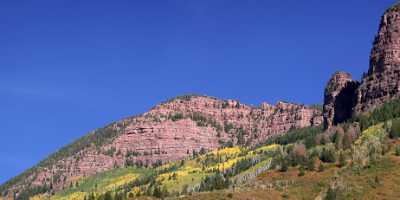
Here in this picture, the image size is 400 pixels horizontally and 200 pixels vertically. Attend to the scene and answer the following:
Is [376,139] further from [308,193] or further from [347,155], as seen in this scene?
[308,193]

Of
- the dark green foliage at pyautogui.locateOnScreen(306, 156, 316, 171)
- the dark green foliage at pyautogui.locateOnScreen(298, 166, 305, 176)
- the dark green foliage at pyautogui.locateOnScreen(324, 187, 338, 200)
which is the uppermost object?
the dark green foliage at pyautogui.locateOnScreen(306, 156, 316, 171)

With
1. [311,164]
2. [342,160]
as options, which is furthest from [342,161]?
[311,164]

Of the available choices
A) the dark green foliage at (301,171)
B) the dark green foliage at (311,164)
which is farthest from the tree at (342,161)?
the dark green foliage at (301,171)

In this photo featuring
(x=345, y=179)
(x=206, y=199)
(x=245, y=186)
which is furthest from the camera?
(x=245, y=186)

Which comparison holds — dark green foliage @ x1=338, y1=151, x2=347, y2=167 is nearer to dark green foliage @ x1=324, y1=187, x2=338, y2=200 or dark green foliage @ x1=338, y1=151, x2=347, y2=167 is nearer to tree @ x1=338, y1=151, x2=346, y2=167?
tree @ x1=338, y1=151, x2=346, y2=167

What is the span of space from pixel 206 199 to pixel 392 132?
206 feet

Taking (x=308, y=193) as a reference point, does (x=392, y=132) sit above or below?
above

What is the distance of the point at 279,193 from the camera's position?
162375mm

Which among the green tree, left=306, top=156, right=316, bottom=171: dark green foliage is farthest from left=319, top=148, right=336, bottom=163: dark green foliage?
left=306, top=156, right=316, bottom=171: dark green foliage

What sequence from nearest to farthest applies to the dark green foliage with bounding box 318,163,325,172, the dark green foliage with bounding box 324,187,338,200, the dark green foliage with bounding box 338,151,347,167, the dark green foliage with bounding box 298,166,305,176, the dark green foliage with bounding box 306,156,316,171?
the dark green foliage with bounding box 324,187,338,200, the dark green foliage with bounding box 298,166,305,176, the dark green foliage with bounding box 318,163,325,172, the dark green foliage with bounding box 338,151,347,167, the dark green foliage with bounding box 306,156,316,171

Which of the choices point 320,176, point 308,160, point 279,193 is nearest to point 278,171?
point 308,160

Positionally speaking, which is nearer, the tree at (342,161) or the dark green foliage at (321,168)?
the dark green foliage at (321,168)

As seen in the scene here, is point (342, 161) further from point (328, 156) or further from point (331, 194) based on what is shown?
point (331, 194)

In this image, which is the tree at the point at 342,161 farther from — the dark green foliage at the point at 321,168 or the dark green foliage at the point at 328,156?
the dark green foliage at the point at 321,168
